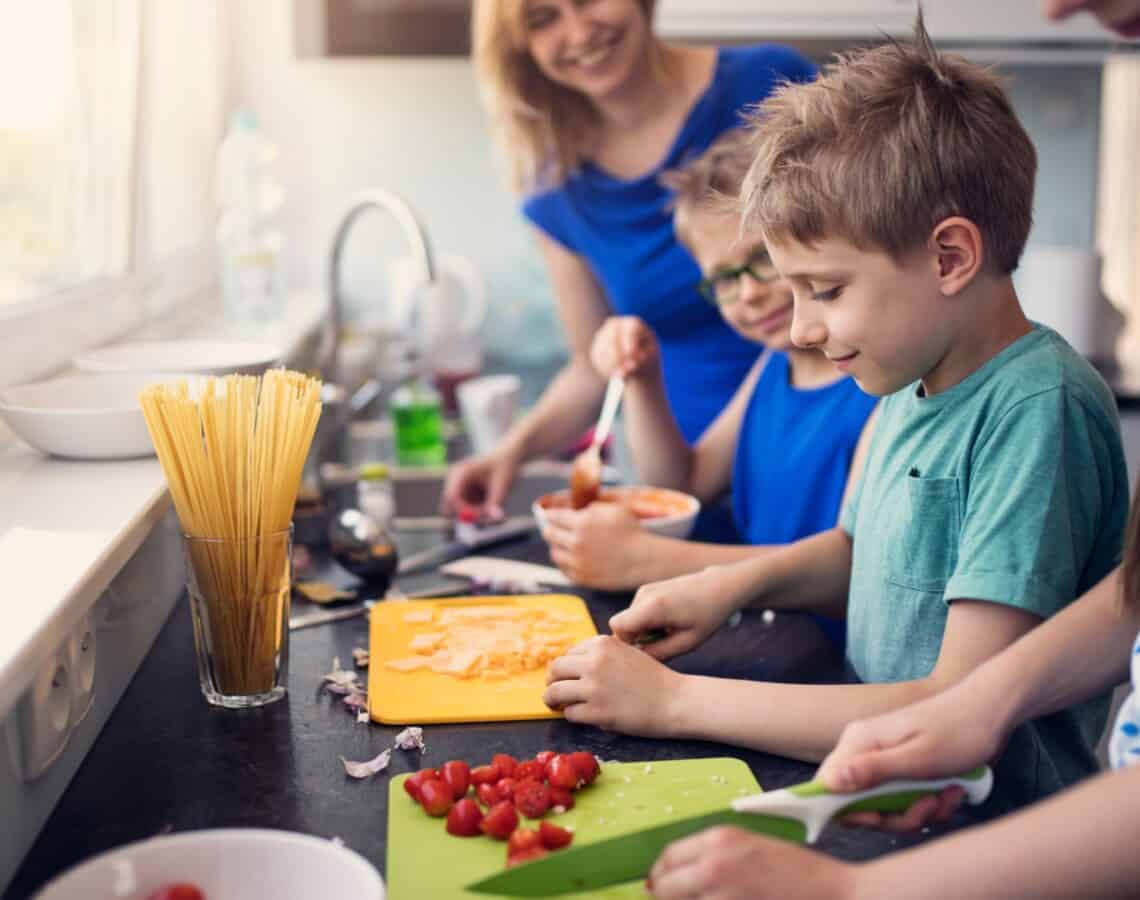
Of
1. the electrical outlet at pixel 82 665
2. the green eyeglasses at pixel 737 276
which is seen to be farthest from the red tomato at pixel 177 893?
the green eyeglasses at pixel 737 276

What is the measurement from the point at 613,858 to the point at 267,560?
1.50 feet

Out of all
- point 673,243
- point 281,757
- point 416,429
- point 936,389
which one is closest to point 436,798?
point 281,757

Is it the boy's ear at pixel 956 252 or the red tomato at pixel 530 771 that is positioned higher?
the boy's ear at pixel 956 252

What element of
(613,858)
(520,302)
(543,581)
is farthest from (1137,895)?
(520,302)

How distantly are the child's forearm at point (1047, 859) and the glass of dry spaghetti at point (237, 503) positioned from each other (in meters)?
0.58

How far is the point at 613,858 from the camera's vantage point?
2.61ft

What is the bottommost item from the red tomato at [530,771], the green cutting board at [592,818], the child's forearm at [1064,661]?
the green cutting board at [592,818]

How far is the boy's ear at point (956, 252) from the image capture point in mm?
1048

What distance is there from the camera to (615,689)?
1.08m

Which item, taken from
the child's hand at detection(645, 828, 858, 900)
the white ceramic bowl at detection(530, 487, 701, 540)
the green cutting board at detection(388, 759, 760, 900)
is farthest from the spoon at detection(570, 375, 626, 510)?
the child's hand at detection(645, 828, 858, 900)

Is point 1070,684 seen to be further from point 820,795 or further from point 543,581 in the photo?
point 543,581

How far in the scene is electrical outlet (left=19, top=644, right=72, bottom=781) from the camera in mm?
961

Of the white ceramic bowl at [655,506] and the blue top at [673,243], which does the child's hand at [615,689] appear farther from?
the blue top at [673,243]

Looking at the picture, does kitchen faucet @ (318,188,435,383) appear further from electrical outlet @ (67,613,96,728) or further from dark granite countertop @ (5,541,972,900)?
electrical outlet @ (67,613,96,728)
